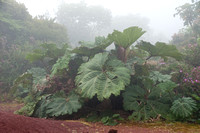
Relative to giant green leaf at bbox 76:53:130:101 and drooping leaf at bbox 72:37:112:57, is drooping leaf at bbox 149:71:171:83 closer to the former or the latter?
giant green leaf at bbox 76:53:130:101

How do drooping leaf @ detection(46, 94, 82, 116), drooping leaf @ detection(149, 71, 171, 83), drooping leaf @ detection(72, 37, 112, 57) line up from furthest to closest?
drooping leaf @ detection(72, 37, 112, 57) → drooping leaf @ detection(149, 71, 171, 83) → drooping leaf @ detection(46, 94, 82, 116)

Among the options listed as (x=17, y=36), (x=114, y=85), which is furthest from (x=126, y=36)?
(x=17, y=36)

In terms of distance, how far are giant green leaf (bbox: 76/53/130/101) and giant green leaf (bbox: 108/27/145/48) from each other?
0.53 m

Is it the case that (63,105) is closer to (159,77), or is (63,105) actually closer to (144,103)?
(144,103)

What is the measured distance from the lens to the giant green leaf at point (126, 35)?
12.2 feet

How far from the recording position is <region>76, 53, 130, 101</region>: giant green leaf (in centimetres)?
301

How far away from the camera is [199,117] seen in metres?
3.05

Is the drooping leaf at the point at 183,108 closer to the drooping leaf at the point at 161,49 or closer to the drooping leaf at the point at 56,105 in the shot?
the drooping leaf at the point at 161,49

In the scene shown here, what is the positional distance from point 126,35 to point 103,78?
1.26m

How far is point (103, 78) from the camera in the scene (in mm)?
3297

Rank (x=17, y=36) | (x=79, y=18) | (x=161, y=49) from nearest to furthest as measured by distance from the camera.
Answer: (x=161, y=49)
(x=17, y=36)
(x=79, y=18)

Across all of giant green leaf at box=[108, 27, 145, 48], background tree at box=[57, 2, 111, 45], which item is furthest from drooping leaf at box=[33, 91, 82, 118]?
background tree at box=[57, 2, 111, 45]

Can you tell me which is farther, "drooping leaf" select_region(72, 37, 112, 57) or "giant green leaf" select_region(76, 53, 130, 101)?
"drooping leaf" select_region(72, 37, 112, 57)

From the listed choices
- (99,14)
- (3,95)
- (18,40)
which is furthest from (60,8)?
(3,95)
